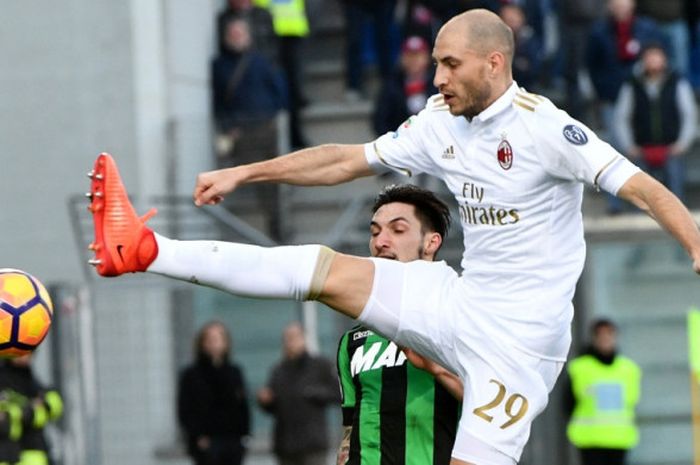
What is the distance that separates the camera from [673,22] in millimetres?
16250

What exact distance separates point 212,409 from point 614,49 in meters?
4.55

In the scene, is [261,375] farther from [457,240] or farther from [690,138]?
[690,138]

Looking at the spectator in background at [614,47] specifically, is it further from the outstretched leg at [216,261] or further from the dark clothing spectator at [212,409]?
the outstretched leg at [216,261]

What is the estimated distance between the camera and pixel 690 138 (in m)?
15.1

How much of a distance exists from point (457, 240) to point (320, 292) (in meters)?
7.86

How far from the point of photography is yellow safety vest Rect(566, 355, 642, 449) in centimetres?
1433

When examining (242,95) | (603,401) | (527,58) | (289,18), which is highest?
(289,18)

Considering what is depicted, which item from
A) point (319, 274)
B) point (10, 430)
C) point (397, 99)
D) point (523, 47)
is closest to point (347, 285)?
point (319, 274)

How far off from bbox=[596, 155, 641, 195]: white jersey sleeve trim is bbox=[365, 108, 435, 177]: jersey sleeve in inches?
34.7

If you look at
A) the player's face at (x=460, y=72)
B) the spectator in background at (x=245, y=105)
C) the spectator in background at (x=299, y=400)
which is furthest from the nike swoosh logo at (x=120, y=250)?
the spectator in background at (x=245, y=105)

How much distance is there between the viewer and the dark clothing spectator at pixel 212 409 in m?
14.1

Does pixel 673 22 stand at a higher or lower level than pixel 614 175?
higher

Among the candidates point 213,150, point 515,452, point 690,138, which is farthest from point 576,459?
point 515,452

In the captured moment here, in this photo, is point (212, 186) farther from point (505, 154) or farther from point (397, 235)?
point (505, 154)
